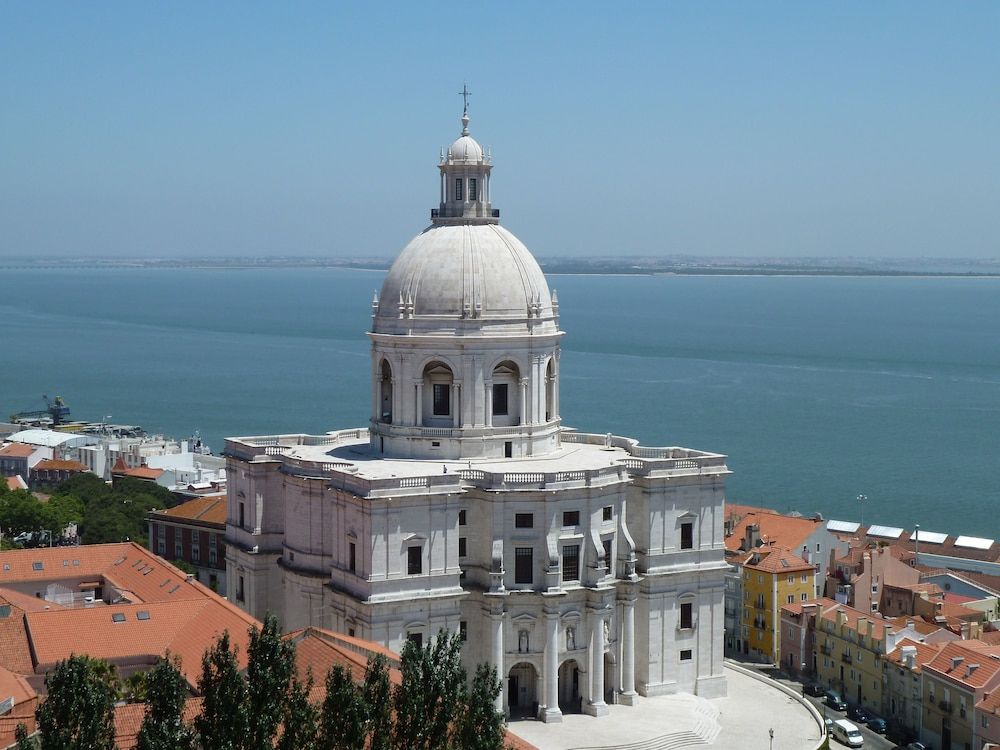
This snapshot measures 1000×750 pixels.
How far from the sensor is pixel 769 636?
194 feet

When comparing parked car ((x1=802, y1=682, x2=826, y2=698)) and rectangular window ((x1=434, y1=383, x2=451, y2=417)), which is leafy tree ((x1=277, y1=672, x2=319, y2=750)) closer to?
rectangular window ((x1=434, y1=383, x2=451, y2=417))

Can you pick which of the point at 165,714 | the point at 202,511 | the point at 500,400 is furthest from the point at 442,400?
the point at 165,714

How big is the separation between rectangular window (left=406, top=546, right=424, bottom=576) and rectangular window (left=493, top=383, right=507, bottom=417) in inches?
250

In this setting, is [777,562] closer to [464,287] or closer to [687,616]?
[687,616]

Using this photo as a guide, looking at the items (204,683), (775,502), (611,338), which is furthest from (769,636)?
(611,338)

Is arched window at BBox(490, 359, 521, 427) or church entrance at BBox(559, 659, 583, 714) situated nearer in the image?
church entrance at BBox(559, 659, 583, 714)

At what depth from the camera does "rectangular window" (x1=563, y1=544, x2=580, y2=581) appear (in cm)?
4556

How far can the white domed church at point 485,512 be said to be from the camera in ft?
147

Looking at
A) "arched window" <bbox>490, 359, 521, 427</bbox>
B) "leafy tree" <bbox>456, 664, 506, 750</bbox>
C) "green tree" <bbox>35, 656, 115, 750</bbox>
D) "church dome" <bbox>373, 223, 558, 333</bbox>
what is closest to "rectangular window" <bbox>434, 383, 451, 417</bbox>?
"arched window" <bbox>490, 359, 521, 427</bbox>

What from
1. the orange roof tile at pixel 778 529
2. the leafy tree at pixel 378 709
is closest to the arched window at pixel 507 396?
the orange roof tile at pixel 778 529

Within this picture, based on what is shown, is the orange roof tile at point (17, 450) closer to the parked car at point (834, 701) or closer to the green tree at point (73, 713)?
the parked car at point (834, 701)

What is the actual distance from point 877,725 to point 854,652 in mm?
3743

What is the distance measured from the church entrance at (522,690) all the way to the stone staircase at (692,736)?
348cm

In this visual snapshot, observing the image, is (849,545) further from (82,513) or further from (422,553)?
(82,513)
